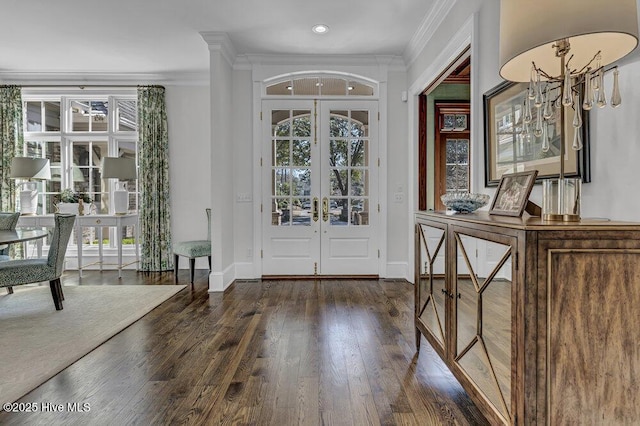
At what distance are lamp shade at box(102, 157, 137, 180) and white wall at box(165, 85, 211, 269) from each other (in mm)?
566

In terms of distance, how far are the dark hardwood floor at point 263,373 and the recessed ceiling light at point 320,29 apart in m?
2.94

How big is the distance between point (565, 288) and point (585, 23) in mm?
866

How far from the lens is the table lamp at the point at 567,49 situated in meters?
1.12

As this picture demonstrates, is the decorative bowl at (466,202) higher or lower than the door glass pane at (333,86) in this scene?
lower

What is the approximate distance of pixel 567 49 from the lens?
1.33m

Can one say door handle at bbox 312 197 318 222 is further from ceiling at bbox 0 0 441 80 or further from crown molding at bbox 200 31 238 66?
crown molding at bbox 200 31 238 66

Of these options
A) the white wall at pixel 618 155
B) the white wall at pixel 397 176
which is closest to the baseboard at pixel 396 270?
the white wall at pixel 397 176

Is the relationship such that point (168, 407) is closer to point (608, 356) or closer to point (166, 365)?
point (166, 365)

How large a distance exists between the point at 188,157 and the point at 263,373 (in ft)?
13.1

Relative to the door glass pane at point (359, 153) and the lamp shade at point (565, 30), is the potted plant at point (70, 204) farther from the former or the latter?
the lamp shade at point (565, 30)

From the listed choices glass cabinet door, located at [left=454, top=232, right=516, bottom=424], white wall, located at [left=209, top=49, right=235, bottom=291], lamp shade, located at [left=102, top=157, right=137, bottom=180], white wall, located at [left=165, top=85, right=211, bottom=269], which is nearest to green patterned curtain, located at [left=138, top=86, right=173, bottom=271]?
white wall, located at [left=165, top=85, right=211, bottom=269]

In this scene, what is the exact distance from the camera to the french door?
463 cm

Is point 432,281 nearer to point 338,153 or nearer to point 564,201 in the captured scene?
point 564,201

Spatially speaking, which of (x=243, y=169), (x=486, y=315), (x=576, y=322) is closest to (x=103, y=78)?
(x=243, y=169)
